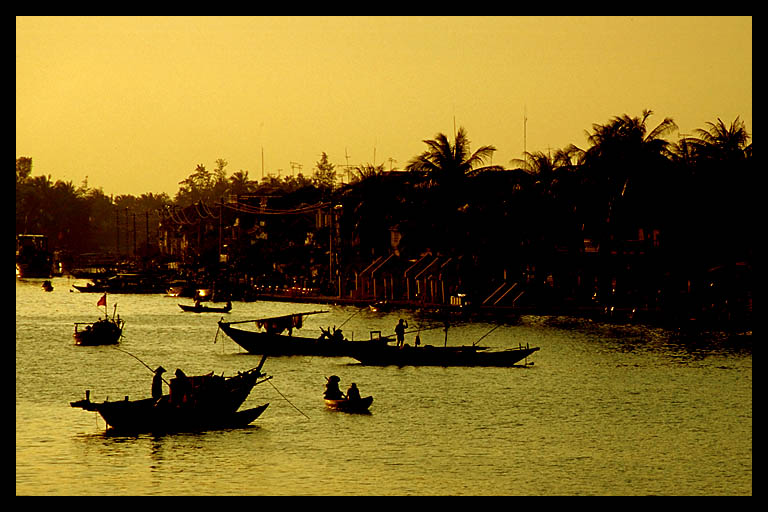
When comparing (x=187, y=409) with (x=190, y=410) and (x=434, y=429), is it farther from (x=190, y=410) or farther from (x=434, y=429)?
(x=434, y=429)

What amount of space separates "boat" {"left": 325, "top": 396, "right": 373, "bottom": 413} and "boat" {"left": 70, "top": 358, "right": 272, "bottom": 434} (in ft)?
13.5

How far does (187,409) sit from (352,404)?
7.40 metres

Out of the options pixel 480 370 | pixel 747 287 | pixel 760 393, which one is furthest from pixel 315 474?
pixel 747 287

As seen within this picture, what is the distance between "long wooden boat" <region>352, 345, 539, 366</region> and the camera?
60281 millimetres

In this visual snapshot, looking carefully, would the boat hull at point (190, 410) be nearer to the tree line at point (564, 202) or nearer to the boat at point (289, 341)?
the boat at point (289, 341)

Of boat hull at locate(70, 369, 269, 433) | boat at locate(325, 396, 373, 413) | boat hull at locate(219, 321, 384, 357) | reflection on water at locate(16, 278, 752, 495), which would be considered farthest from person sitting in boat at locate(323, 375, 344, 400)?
boat hull at locate(219, 321, 384, 357)

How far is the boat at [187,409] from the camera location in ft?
126

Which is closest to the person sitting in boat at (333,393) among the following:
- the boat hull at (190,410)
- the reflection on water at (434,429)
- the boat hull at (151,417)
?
the reflection on water at (434,429)

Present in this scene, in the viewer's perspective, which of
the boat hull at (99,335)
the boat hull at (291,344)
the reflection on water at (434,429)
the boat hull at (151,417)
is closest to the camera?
the reflection on water at (434,429)

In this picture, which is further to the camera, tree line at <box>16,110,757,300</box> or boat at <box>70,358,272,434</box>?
tree line at <box>16,110,757,300</box>

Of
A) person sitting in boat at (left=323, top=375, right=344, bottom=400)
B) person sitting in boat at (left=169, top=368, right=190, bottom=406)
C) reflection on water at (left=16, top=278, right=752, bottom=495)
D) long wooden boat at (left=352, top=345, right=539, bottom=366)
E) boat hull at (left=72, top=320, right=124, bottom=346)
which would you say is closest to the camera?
reflection on water at (left=16, top=278, right=752, bottom=495)

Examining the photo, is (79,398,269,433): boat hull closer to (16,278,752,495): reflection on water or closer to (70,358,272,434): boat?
(70,358,272,434): boat

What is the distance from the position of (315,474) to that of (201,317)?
7537cm

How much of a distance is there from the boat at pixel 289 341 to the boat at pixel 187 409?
→ 22.3 m
